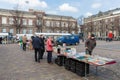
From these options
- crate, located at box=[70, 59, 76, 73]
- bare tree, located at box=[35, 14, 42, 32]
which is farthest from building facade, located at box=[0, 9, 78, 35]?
crate, located at box=[70, 59, 76, 73]

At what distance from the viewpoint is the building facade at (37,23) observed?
69500 mm

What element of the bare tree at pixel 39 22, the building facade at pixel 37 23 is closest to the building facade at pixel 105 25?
the building facade at pixel 37 23

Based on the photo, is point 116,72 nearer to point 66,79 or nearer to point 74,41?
point 66,79

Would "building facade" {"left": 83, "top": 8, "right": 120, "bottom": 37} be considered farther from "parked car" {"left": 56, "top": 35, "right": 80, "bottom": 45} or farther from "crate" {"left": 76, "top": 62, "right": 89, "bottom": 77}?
"crate" {"left": 76, "top": 62, "right": 89, "bottom": 77}

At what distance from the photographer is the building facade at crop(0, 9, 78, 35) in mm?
69500

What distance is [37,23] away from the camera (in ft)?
244

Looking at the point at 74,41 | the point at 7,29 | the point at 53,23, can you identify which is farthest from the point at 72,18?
the point at 74,41

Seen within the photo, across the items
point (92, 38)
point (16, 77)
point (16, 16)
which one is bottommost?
point (16, 77)

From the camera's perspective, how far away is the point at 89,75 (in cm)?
852

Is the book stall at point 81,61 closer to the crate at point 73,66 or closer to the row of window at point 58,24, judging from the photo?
the crate at point 73,66

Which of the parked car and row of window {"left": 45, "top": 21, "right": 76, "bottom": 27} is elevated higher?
row of window {"left": 45, "top": 21, "right": 76, "bottom": 27}

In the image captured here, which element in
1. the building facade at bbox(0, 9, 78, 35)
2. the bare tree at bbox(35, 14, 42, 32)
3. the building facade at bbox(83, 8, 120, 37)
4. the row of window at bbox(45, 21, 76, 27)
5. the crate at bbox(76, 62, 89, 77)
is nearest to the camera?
the crate at bbox(76, 62, 89, 77)

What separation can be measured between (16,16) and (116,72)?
53886 millimetres

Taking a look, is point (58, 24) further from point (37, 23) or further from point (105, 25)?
point (105, 25)
